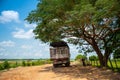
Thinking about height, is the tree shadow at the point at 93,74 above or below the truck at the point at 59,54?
below

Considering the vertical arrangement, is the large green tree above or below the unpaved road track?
above

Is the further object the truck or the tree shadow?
the truck

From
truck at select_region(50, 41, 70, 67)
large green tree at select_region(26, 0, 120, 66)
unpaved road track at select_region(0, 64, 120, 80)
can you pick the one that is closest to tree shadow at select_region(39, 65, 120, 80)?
unpaved road track at select_region(0, 64, 120, 80)

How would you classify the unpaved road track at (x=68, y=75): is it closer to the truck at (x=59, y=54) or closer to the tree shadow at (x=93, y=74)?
the tree shadow at (x=93, y=74)

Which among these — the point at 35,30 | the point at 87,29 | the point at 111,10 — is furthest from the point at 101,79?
the point at 35,30

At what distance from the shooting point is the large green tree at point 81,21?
18.6 m

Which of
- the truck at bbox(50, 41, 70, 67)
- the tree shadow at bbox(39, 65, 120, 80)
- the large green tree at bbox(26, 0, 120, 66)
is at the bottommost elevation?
the tree shadow at bbox(39, 65, 120, 80)

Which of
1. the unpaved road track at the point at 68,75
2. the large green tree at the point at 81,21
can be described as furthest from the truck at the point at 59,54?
the unpaved road track at the point at 68,75

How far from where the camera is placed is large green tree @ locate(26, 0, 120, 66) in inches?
734

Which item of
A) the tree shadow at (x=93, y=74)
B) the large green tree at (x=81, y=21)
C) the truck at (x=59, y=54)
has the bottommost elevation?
the tree shadow at (x=93, y=74)

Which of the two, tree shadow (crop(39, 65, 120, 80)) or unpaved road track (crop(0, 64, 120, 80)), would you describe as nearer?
tree shadow (crop(39, 65, 120, 80))

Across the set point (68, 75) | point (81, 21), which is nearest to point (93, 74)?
point (68, 75)

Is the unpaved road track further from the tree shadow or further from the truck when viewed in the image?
the truck

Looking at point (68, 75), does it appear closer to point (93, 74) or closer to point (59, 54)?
point (93, 74)
